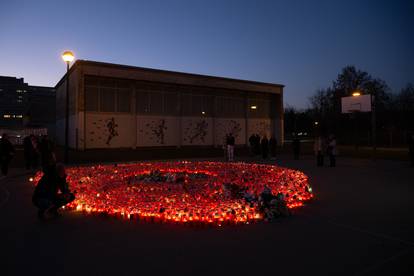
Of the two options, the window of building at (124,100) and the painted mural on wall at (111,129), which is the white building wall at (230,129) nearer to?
the window of building at (124,100)

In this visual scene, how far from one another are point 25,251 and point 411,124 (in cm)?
6754

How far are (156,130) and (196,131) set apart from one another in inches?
220

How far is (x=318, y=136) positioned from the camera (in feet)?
60.3

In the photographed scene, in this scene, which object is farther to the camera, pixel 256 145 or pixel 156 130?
pixel 156 130

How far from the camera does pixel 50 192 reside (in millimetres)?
6730

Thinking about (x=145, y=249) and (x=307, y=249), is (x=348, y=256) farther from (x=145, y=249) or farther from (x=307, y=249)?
(x=145, y=249)

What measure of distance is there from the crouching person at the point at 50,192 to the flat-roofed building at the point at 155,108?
25.6 metres

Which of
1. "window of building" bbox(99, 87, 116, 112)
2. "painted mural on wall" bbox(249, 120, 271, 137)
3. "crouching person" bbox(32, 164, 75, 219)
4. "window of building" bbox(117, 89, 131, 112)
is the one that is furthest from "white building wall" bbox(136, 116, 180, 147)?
"crouching person" bbox(32, 164, 75, 219)

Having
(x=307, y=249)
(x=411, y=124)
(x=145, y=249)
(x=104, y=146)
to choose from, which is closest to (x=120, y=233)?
(x=145, y=249)

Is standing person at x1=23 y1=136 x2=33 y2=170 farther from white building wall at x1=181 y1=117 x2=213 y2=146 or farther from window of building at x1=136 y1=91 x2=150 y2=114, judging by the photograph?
white building wall at x1=181 y1=117 x2=213 y2=146

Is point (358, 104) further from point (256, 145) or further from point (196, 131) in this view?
point (196, 131)

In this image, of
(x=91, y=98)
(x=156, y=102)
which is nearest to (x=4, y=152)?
(x=91, y=98)

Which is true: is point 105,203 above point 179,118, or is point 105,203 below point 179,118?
below

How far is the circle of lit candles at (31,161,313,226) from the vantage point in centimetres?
652
